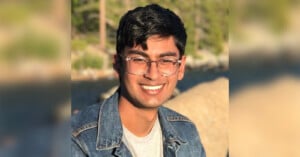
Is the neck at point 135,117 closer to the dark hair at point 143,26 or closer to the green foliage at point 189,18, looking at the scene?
the dark hair at point 143,26

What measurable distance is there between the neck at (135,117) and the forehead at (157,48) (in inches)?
5.4

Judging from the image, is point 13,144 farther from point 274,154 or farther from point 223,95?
point 223,95

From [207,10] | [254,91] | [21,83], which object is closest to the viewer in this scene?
[21,83]

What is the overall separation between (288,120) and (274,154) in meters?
0.05

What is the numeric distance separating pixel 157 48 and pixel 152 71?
0.18 ft

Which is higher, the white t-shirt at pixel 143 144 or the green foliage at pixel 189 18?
the green foliage at pixel 189 18

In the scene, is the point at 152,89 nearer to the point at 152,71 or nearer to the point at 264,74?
the point at 152,71

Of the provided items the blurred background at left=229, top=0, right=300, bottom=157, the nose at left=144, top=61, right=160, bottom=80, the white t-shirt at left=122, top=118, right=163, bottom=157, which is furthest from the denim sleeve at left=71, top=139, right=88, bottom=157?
the blurred background at left=229, top=0, right=300, bottom=157

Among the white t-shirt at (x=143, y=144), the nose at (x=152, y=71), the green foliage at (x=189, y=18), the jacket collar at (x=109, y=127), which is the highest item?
the green foliage at (x=189, y=18)

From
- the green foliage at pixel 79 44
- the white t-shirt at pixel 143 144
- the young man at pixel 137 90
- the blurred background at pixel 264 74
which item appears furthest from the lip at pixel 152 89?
the green foliage at pixel 79 44

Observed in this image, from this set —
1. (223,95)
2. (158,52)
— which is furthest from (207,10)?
(158,52)

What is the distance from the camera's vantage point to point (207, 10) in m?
1.74

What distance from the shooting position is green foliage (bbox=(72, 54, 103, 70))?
1.69 metres

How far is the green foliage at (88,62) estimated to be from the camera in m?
1.69
